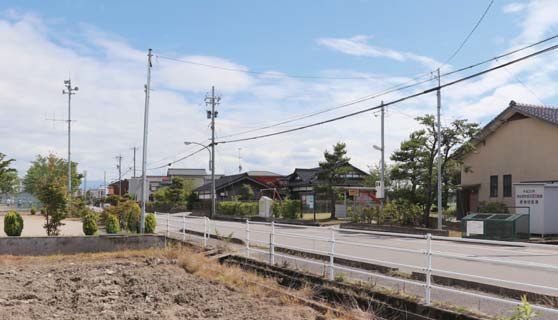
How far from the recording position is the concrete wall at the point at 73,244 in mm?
17641

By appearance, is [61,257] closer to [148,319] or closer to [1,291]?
[1,291]

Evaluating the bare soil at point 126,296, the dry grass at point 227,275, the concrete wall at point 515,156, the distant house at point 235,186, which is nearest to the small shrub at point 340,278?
the dry grass at point 227,275

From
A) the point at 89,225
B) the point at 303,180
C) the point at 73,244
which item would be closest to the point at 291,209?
the point at 303,180

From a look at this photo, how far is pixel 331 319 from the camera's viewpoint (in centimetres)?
809

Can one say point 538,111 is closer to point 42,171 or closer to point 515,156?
point 515,156

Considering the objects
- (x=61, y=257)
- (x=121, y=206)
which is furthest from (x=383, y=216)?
(x=61, y=257)

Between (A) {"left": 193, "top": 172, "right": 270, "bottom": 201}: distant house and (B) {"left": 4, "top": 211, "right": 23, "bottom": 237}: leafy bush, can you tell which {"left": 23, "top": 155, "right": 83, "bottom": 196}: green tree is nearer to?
(A) {"left": 193, "top": 172, "right": 270, "bottom": 201}: distant house

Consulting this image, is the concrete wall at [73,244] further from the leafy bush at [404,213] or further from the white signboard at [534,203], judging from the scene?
the white signboard at [534,203]

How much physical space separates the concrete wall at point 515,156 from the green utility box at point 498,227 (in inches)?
271

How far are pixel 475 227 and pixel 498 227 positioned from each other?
0.95m

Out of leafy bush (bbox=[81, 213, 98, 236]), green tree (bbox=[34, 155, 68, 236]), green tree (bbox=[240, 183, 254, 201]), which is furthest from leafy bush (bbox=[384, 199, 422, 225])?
green tree (bbox=[240, 183, 254, 201])

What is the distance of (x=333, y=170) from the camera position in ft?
132

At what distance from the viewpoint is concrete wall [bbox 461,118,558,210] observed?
29.7 metres

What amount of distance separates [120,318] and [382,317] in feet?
13.5
